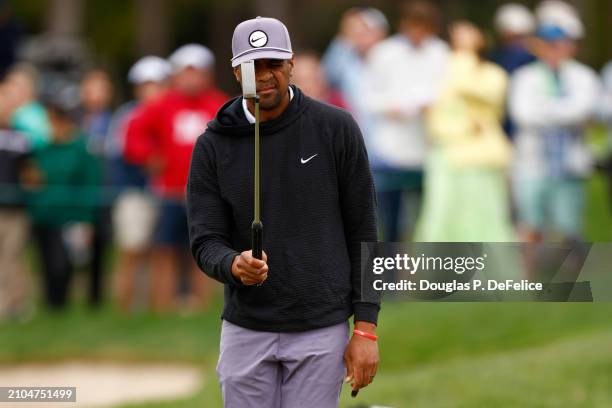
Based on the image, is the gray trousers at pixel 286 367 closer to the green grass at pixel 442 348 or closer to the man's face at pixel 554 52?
the green grass at pixel 442 348

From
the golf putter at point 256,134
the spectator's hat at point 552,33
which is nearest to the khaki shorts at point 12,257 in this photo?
the spectator's hat at point 552,33

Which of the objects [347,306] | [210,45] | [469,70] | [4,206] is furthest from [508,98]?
[210,45]

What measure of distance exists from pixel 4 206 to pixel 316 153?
863cm

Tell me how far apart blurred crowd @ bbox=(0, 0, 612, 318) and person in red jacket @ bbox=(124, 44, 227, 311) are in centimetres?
1

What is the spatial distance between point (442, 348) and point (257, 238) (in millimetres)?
6614

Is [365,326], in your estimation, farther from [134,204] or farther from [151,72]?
[151,72]

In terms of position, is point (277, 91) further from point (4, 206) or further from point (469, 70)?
point (4, 206)

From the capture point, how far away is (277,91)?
193 inches

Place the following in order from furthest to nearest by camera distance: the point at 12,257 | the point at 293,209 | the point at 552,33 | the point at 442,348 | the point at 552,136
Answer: the point at 12,257 < the point at 552,136 < the point at 552,33 < the point at 442,348 < the point at 293,209

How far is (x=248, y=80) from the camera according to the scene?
15.2 ft

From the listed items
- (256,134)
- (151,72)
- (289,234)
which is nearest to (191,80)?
(151,72)

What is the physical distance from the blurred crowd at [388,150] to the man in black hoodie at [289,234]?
707 cm

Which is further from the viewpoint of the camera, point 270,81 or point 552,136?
point 552,136

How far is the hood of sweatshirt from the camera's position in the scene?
4941 millimetres
